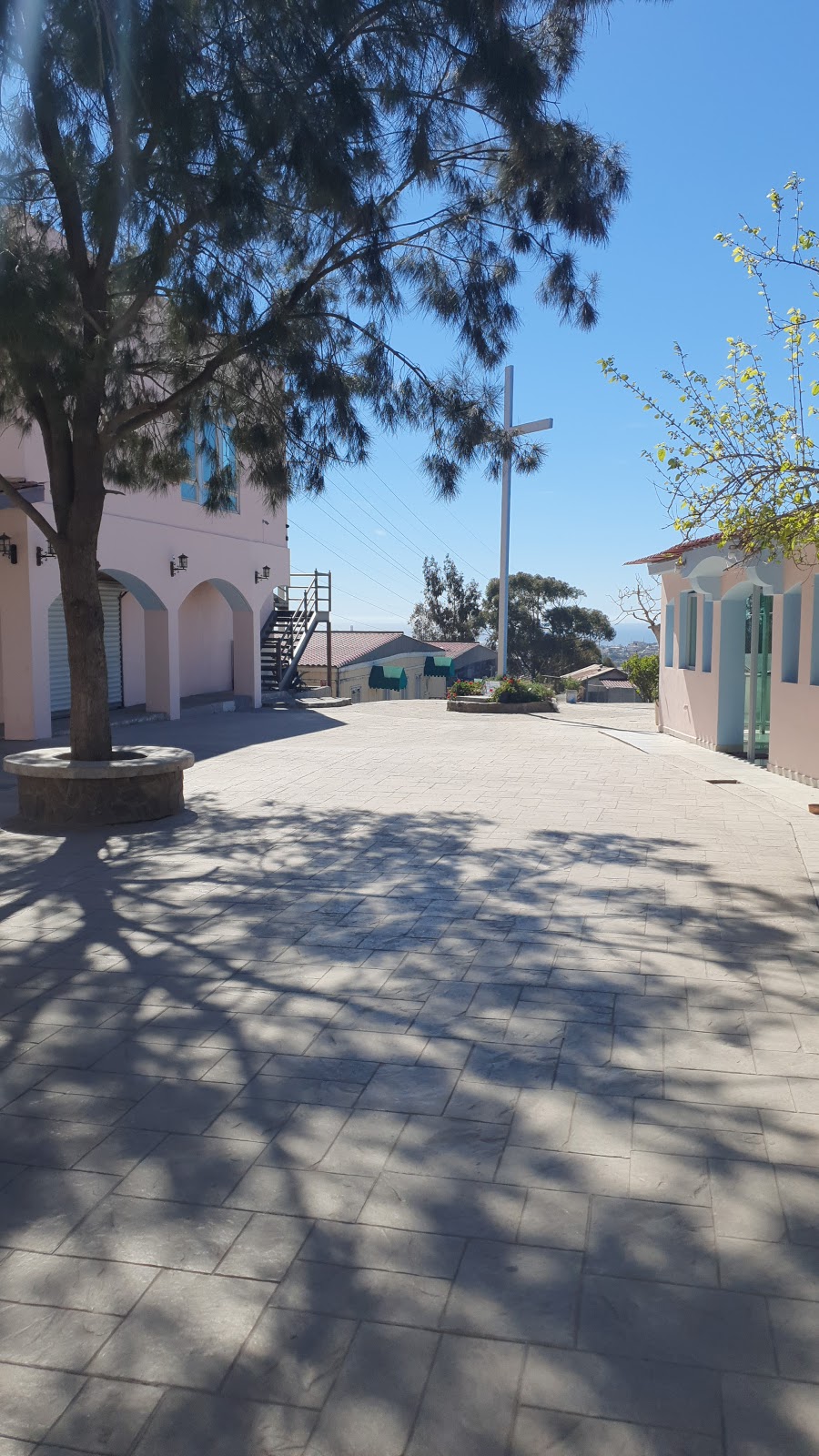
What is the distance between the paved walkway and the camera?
2395mm

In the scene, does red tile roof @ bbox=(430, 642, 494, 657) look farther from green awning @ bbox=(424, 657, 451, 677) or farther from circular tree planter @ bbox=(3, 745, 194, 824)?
circular tree planter @ bbox=(3, 745, 194, 824)

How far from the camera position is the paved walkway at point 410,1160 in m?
2.39

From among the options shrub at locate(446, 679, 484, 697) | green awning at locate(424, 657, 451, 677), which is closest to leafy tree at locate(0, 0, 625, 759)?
shrub at locate(446, 679, 484, 697)

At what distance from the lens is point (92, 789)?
8711mm

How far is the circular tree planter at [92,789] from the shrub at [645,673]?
2021 cm

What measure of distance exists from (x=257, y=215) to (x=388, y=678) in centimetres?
2681

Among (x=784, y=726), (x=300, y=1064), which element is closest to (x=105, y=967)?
(x=300, y=1064)

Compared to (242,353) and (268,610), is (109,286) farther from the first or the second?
(268,610)

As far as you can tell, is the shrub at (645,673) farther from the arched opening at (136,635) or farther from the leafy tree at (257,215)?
the leafy tree at (257,215)

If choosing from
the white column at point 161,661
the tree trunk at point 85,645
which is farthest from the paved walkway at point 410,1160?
the white column at point 161,661

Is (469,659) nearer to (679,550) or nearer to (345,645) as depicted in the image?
(345,645)

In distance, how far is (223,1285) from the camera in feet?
9.12

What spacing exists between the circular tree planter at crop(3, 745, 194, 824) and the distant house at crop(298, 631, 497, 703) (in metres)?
16.6

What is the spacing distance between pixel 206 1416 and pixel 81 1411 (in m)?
0.27
